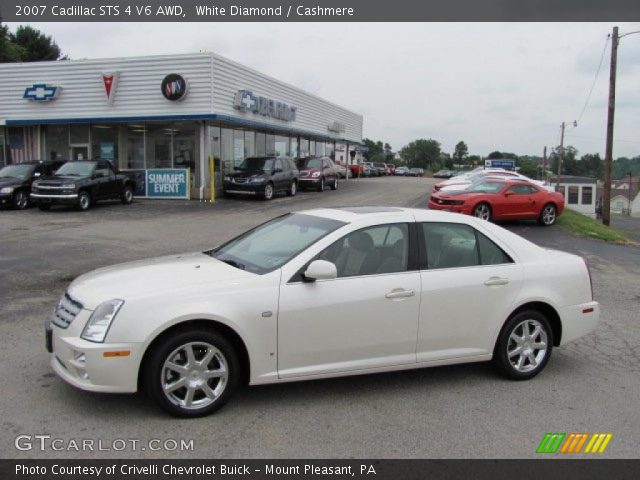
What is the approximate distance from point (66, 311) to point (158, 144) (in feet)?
72.8

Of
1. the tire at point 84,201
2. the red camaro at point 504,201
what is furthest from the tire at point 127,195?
the red camaro at point 504,201

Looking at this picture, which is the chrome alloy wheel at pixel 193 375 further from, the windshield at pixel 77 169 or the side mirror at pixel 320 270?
the windshield at pixel 77 169

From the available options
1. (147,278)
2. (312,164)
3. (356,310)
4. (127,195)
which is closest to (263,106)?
(312,164)

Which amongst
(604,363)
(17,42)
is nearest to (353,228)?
(604,363)

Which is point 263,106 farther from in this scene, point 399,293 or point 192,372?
point 192,372

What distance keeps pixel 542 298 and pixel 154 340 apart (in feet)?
10.8

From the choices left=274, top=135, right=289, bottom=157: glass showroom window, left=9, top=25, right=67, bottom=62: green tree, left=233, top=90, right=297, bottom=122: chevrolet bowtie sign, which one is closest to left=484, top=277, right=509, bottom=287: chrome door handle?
left=233, top=90, right=297, bottom=122: chevrolet bowtie sign

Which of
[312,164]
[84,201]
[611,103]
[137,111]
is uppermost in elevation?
[611,103]

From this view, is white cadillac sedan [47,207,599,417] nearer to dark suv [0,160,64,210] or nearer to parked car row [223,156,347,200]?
dark suv [0,160,64,210]

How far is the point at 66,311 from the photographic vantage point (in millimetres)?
4309

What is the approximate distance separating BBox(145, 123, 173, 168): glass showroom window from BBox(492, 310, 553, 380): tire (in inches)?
866

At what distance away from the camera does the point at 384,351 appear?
15.3ft

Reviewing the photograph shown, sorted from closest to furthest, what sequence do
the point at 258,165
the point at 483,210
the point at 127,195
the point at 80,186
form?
the point at 483,210 < the point at 80,186 < the point at 127,195 < the point at 258,165
